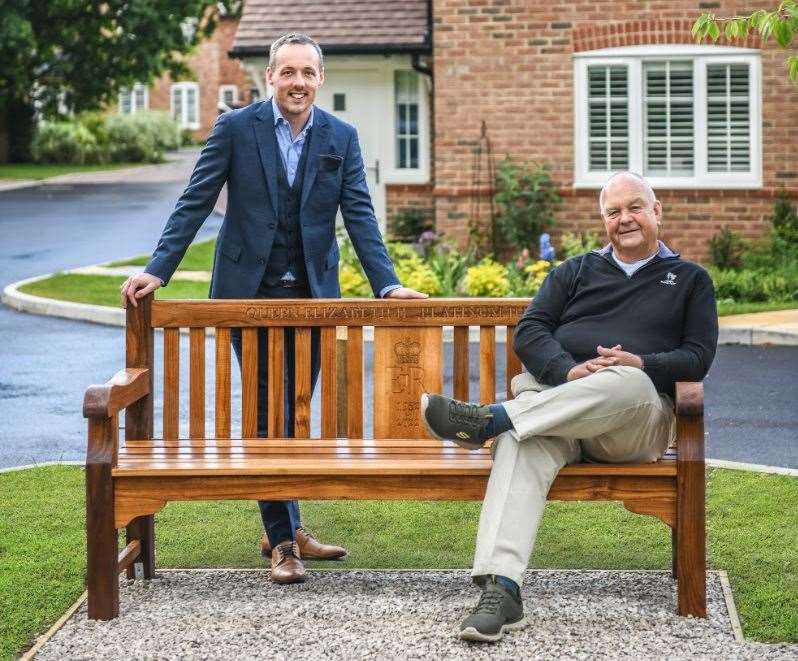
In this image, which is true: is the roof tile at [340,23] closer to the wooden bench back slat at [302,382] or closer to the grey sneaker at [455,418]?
Result: the wooden bench back slat at [302,382]

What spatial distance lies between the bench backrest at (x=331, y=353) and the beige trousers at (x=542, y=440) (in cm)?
78

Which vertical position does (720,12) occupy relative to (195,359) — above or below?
above

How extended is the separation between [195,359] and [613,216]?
1.71 meters

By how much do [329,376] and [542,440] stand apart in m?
1.19

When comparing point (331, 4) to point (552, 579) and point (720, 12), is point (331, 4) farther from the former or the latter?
point (552, 579)

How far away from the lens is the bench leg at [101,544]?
5121 millimetres

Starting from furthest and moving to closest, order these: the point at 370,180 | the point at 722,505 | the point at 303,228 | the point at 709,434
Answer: the point at 370,180, the point at 709,434, the point at 722,505, the point at 303,228

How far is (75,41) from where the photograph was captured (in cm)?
4244

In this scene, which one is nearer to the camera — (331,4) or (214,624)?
(214,624)

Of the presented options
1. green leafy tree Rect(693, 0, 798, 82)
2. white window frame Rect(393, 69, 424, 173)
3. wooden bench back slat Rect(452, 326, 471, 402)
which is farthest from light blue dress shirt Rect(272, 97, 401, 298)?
white window frame Rect(393, 69, 424, 173)

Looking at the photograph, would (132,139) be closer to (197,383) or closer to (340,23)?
(340,23)

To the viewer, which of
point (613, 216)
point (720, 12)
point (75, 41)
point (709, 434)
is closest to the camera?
point (613, 216)

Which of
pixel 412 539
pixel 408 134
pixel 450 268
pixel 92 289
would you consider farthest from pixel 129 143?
pixel 412 539

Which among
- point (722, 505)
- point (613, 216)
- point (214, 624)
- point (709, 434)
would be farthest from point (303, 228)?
point (709, 434)
